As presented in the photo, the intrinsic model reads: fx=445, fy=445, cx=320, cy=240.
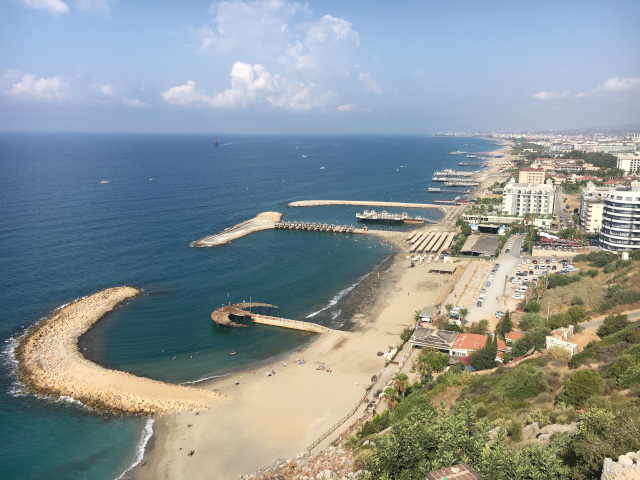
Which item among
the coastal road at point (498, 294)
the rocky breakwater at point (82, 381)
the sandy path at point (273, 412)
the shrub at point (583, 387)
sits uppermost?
the shrub at point (583, 387)

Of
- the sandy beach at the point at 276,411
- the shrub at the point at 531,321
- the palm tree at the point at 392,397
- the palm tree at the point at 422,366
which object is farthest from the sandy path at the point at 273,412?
the shrub at the point at 531,321

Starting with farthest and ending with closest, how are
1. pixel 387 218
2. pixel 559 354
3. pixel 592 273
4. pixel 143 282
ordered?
pixel 387 218 → pixel 143 282 → pixel 592 273 → pixel 559 354

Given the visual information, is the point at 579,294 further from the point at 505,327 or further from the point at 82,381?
the point at 82,381

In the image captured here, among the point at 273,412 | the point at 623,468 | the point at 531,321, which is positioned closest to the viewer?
the point at 623,468

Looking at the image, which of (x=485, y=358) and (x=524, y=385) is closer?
(x=524, y=385)

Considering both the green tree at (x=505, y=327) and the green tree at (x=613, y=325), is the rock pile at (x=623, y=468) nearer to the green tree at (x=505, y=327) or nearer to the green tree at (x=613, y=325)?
the green tree at (x=613, y=325)

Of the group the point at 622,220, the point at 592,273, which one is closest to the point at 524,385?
the point at 592,273
